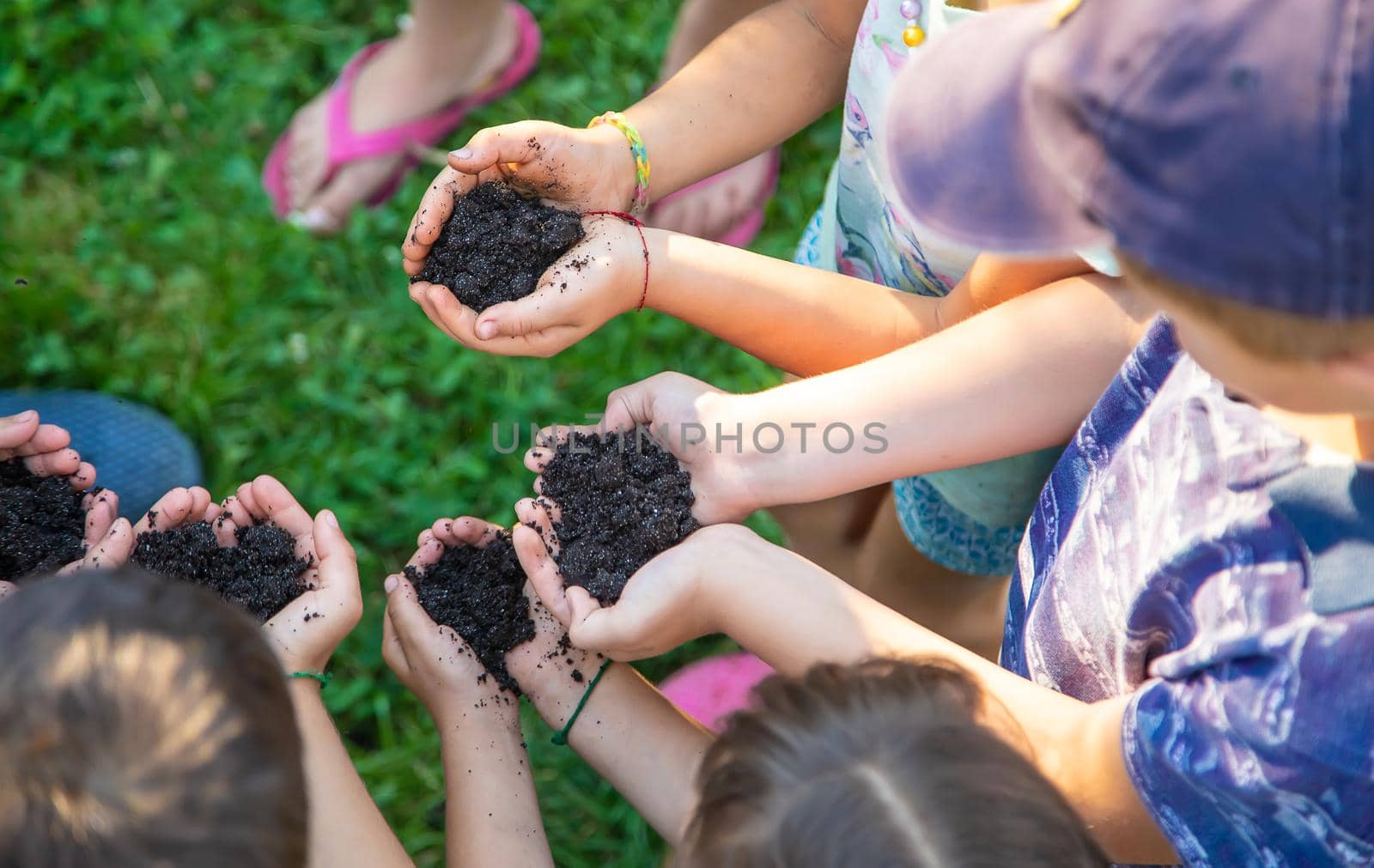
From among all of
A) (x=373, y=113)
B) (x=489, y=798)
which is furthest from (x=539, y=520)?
(x=373, y=113)

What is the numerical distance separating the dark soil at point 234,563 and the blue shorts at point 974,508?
1411mm

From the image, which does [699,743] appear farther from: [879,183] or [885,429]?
[879,183]

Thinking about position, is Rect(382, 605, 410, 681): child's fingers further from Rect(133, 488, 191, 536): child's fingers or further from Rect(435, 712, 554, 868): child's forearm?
Rect(133, 488, 191, 536): child's fingers

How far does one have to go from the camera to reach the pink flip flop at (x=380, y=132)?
3506 millimetres

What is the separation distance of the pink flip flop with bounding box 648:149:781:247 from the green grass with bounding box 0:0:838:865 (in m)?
0.06

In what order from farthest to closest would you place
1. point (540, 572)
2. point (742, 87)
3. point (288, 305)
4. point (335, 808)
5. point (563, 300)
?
1. point (288, 305)
2. point (742, 87)
3. point (563, 300)
4. point (540, 572)
5. point (335, 808)

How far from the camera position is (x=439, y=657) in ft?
7.54

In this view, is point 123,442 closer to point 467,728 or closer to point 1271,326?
point 467,728

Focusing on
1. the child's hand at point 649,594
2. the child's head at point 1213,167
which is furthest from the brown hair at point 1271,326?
the child's hand at point 649,594

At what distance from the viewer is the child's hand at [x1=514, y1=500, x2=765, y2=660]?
208cm

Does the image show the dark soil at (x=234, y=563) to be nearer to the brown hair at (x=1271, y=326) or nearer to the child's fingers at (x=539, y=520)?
the child's fingers at (x=539, y=520)

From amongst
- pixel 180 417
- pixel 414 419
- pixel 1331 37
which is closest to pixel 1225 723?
pixel 1331 37

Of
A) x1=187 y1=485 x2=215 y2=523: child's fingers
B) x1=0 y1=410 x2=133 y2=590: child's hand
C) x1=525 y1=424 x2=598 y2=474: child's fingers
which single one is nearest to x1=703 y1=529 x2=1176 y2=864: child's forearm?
x1=525 y1=424 x2=598 y2=474: child's fingers

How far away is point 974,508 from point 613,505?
0.82 m
